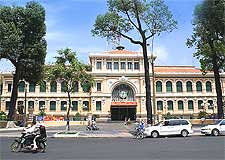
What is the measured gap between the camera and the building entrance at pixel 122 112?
71.1 meters

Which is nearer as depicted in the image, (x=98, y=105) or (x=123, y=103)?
(x=123, y=103)

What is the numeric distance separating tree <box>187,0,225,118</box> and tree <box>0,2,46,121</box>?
712 inches

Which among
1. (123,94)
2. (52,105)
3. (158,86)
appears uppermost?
(158,86)

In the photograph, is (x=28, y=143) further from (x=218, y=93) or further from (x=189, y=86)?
(x=189, y=86)

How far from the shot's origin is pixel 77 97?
7219 cm

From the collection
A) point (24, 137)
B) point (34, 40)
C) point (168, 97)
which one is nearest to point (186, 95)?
point (168, 97)

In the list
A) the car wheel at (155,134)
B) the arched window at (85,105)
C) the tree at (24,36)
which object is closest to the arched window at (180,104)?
the arched window at (85,105)

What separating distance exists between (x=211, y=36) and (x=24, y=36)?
2172 centimetres

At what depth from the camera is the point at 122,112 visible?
2810 inches

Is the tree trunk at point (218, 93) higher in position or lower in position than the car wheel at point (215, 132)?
higher

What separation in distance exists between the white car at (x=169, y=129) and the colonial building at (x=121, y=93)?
44619 millimetres

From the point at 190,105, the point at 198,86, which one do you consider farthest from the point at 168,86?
the point at 198,86

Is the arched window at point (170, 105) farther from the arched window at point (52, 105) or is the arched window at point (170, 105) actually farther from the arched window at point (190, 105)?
the arched window at point (52, 105)

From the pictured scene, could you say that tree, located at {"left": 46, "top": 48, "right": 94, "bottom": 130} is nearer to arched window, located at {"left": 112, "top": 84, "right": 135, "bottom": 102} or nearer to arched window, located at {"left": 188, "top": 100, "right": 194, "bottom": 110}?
arched window, located at {"left": 112, "top": 84, "right": 135, "bottom": 102}
